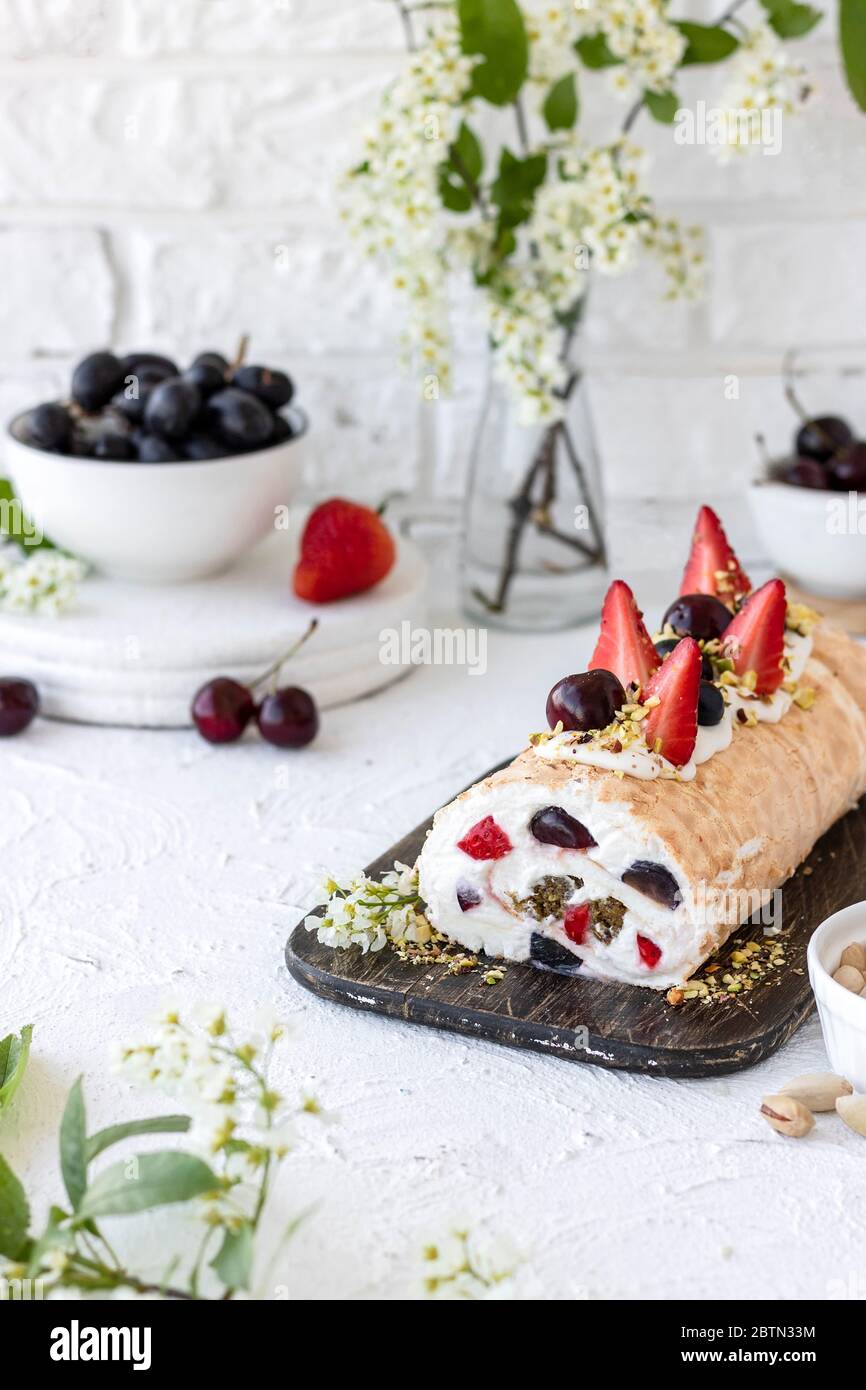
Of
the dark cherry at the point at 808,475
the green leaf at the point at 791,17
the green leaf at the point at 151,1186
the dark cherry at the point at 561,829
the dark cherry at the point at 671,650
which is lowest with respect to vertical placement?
the green leaf at the point at 151,1186

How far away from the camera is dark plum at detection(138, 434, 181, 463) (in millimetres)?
1930

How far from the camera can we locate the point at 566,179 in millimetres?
1933

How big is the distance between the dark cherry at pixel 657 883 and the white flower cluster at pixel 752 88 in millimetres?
959

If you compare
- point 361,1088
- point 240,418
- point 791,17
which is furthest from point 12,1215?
point 791,17

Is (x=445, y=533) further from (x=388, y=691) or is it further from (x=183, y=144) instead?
(x=183, y=144)

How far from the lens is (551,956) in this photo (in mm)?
1375

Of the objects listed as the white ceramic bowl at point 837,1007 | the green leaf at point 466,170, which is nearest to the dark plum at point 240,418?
the green leaf at point 466,170

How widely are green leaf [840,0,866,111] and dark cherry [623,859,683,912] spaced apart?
105 cm

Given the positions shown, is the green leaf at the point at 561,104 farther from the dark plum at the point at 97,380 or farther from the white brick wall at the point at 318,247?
Answer: the dark plum at the point at 97,380

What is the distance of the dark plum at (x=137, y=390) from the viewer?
1969 millimetres

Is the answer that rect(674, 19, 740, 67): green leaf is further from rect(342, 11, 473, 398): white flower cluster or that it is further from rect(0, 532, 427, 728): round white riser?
rect(0, 532, 427, 728): round white riser

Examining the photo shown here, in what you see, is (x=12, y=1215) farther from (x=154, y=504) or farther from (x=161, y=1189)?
(x=154, y=504)

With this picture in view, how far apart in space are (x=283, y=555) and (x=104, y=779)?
519 mm

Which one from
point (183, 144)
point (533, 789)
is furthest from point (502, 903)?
point (183, 144)
